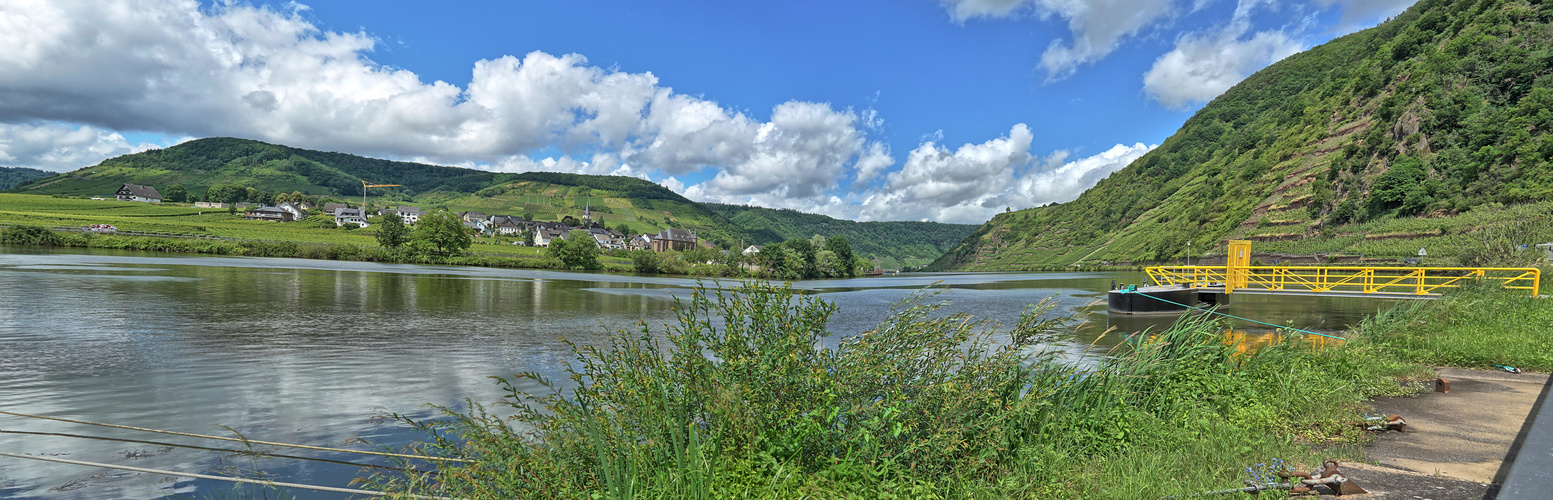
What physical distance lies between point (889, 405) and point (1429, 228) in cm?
8016

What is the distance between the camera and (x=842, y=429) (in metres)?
5.06

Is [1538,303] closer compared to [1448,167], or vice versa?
[1538,303]

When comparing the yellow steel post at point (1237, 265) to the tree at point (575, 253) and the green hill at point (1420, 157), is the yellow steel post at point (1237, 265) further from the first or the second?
the tree at point (575, 253)

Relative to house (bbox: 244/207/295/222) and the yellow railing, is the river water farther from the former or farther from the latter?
house (bbox: 244/207/295/222)

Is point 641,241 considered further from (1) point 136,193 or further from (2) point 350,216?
(1) point 136,193

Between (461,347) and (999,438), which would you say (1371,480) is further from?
(461,347)

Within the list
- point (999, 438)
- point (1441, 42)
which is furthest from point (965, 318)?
point (1441, 42)

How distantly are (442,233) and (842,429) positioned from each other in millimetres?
102229

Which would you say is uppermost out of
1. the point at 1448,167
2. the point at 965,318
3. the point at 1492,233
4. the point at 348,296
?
the point at 1448,167

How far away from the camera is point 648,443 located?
4492mm

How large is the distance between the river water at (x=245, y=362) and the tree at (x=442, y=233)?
60.8 metres

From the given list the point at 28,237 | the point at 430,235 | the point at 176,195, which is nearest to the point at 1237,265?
the point at 430,235

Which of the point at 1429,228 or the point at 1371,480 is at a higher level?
the point at 1429,228

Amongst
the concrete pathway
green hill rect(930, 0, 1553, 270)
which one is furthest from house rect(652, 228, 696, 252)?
the concrete pathway
